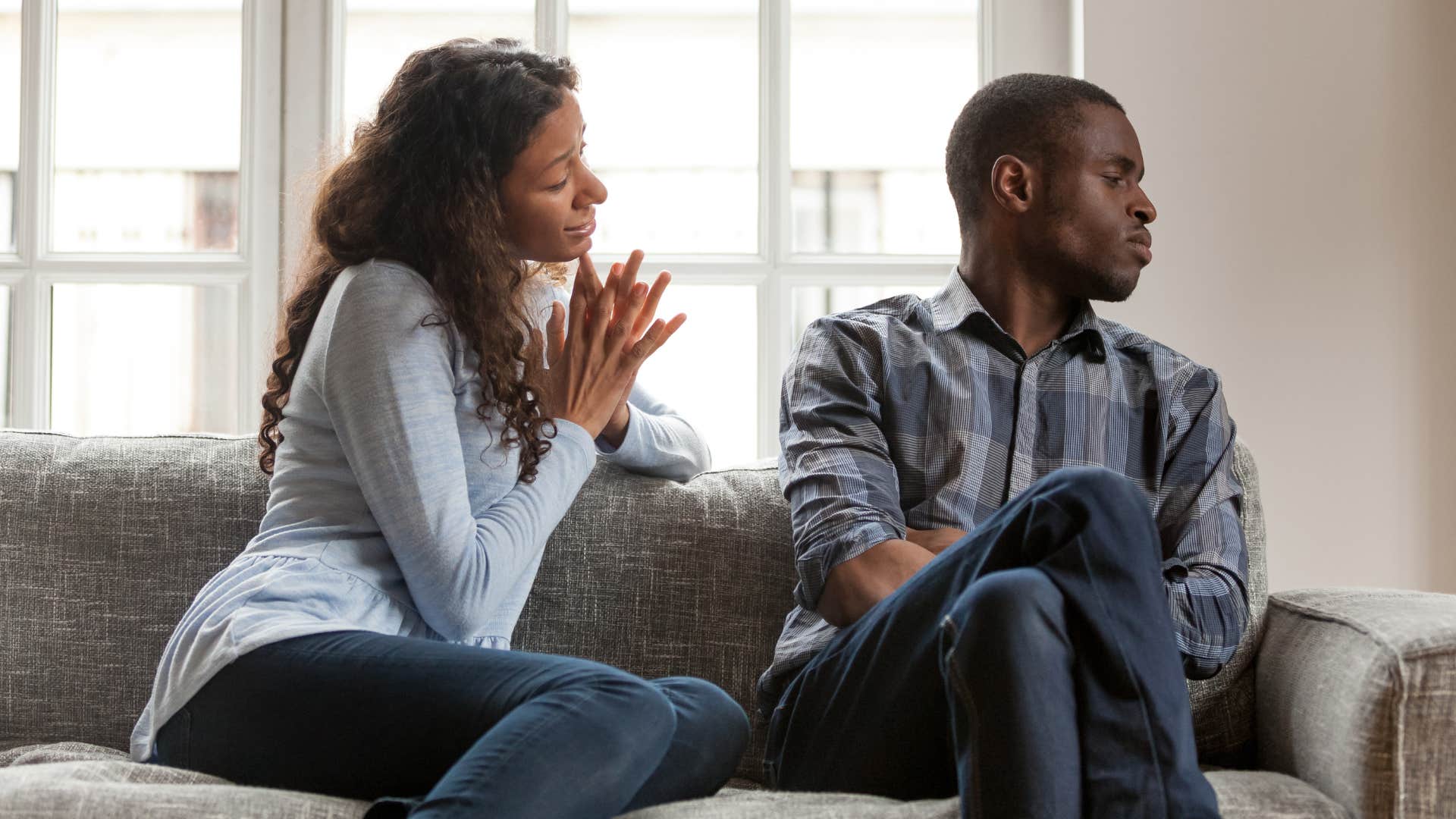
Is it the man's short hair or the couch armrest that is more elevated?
the man's short hair

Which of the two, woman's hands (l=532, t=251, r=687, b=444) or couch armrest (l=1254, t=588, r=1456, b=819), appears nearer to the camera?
couch armrest (l=1254, t=588, r=1456, b=819)

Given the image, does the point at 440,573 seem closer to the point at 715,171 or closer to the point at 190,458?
the point at 190,458

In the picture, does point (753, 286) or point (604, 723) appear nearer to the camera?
point (604, 723)

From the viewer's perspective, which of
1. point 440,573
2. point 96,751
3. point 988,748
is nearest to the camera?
point 988,748

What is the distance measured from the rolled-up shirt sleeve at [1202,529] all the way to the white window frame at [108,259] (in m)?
1.55

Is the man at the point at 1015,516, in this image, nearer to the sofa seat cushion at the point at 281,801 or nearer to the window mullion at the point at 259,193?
the sofa seat cushion at the point at 281,801

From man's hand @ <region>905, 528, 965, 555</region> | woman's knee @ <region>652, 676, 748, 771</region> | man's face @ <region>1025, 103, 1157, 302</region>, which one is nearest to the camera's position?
woman's knee @ <region>652, 676, 748, 771</region>

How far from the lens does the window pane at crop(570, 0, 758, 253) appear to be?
2.34 m

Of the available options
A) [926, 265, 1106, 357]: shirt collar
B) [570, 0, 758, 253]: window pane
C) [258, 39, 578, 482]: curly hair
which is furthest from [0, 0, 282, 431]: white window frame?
[926, 265, 1106, 357]: shirt collar

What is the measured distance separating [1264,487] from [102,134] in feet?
7.04

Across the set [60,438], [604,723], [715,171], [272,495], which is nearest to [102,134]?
[60,438]

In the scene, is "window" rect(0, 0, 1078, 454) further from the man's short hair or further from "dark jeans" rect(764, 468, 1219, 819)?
"dark jeans" rect(764, 468, 1219, 819)

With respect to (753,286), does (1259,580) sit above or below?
below

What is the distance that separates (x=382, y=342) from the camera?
52.8 inches
